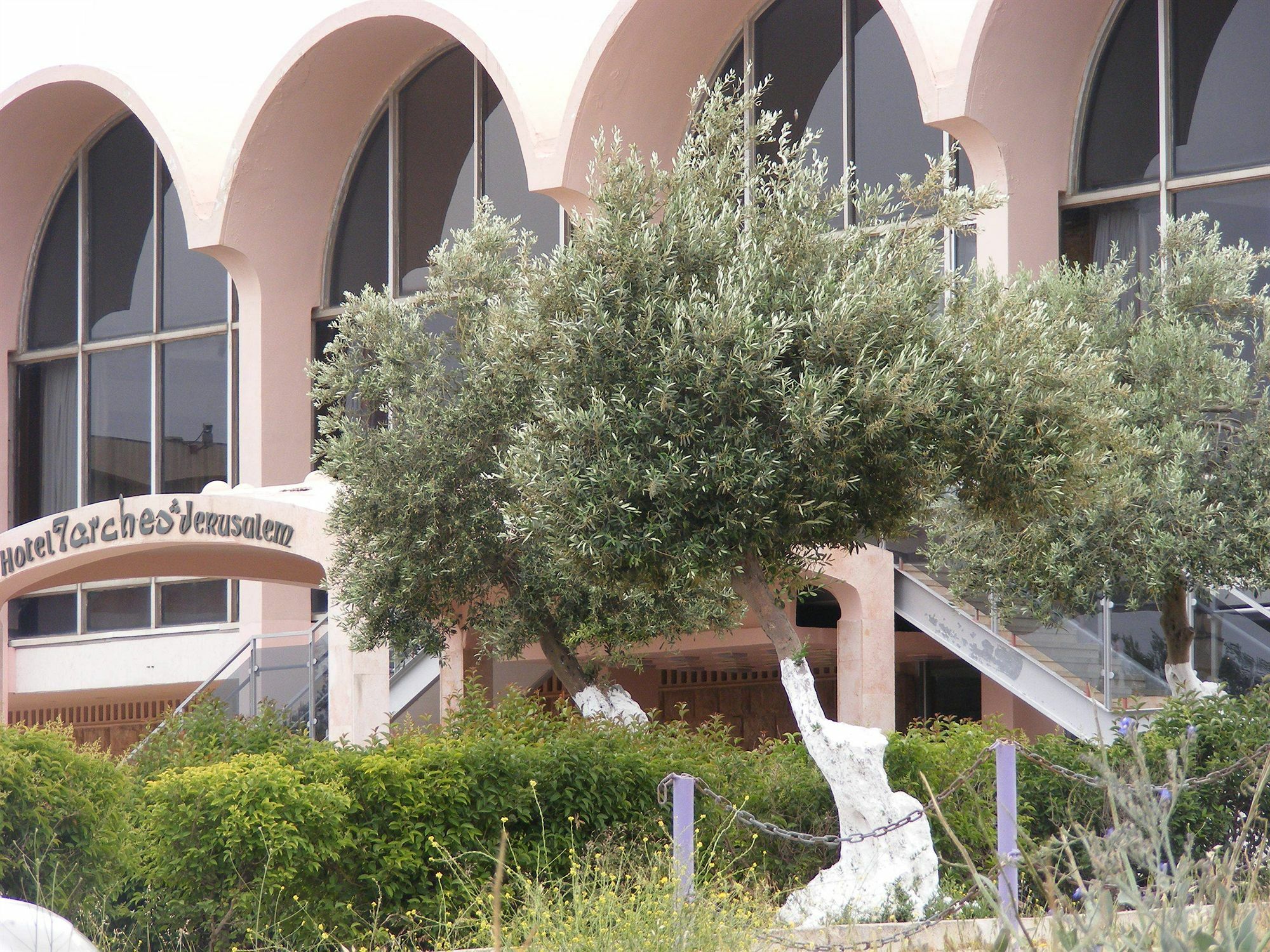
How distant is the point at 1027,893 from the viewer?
915cm

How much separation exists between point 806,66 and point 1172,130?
16.7 feet

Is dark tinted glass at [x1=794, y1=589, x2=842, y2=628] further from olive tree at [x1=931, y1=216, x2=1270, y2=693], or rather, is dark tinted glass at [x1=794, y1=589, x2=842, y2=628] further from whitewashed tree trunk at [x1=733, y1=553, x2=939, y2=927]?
whitewashed tree trunk at [x1=733, y1=553, x2=939, y2=927]

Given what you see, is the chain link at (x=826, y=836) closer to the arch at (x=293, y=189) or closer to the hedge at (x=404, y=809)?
the hedge at (x=404, y=809)

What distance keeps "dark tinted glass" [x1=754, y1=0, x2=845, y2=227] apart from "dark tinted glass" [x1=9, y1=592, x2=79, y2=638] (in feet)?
49.1

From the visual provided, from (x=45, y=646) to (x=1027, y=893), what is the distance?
817 inches

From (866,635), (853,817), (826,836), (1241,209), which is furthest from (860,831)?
(1241,209)

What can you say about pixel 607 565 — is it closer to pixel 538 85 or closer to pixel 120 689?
pixel 538 85

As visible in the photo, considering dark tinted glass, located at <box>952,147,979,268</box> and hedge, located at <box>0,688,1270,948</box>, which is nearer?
hedge, located at <box>0,688,1270,948</box>

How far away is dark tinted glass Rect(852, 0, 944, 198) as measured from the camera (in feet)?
63.5

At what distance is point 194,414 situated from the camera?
2505 centimetres

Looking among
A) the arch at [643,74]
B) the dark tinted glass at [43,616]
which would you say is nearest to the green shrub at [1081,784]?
the arch at [643,74]

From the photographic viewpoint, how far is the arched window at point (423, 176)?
2291 centimetres

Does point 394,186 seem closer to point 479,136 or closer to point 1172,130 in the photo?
point 479,136

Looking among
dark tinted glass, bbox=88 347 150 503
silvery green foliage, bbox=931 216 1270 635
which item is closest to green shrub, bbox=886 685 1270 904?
silvery green foliage, bbox=931 216 1270 635
